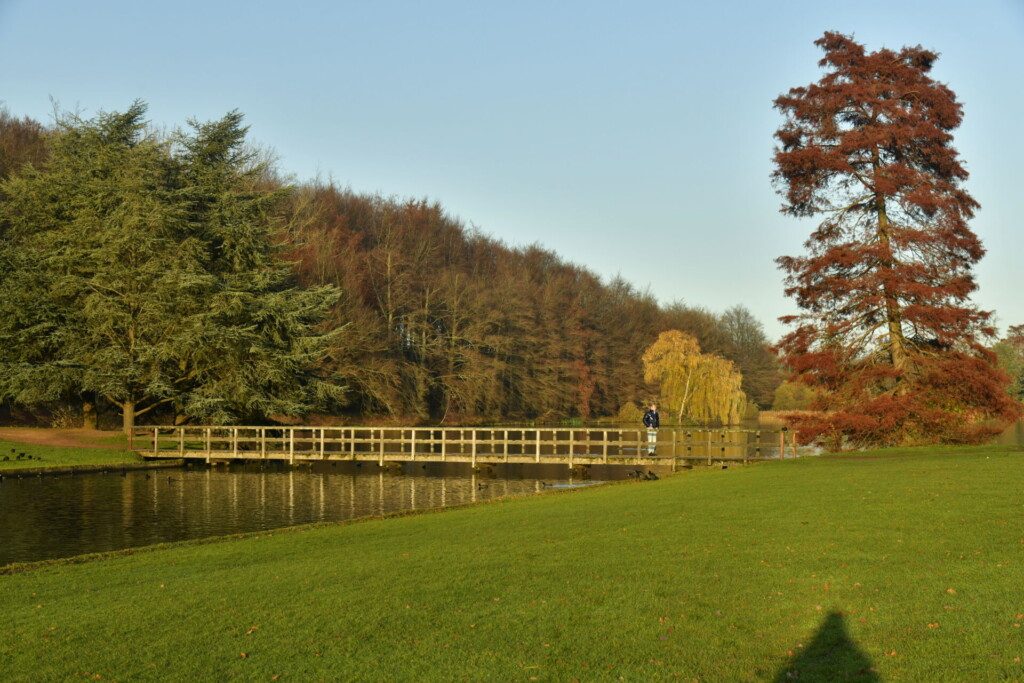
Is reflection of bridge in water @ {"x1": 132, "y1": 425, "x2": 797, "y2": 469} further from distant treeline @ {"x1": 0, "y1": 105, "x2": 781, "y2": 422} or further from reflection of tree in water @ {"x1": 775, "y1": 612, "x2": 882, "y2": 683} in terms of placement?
reflection of tree in water @ {"x1": 775, "y1": 612, "x2": 882, "y2": 683}

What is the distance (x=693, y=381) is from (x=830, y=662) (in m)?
61.1

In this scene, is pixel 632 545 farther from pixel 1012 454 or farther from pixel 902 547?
pixel 1012 454

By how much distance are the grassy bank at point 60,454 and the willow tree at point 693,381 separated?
4140 centimetres

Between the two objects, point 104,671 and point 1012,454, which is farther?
point 1012,454

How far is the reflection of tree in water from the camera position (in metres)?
6.63

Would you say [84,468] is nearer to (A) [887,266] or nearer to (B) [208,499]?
(B) [208,499]

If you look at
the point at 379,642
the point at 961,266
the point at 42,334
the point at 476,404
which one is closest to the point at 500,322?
the point at 476,404

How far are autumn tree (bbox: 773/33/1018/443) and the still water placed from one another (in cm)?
887

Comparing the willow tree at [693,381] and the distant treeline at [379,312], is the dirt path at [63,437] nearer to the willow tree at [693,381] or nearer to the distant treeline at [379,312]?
the distant treeline at [379,312]

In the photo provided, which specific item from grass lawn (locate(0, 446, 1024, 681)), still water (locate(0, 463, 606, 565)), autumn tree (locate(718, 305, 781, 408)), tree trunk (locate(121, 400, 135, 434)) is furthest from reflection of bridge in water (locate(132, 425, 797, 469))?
autumn tree (locate(718, 305, 781, 408))

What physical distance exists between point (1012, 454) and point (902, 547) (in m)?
15.0

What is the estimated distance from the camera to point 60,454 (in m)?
32.7

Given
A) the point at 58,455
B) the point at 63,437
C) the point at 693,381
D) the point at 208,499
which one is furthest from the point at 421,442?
the point at 693,381

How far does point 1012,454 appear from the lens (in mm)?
23297
